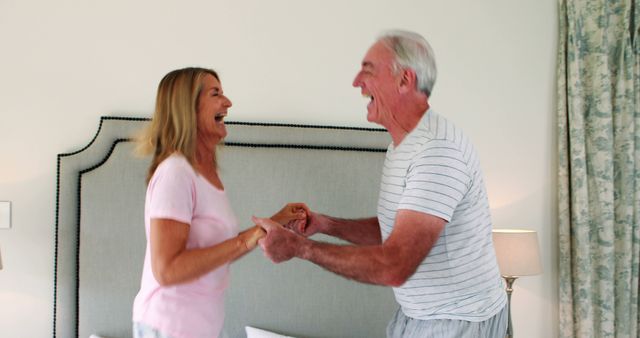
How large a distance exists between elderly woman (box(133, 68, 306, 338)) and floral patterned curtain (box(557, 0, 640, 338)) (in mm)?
2123

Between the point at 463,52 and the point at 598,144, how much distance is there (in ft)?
2.84

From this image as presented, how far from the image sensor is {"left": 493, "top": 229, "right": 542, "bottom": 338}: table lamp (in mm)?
2881

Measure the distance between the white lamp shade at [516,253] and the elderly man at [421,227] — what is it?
3.36 ft

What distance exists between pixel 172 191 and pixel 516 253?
1862 millimetres

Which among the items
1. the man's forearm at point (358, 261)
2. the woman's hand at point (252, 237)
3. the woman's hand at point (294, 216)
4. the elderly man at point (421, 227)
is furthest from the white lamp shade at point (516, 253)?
the woman's hand at point (252, 237)

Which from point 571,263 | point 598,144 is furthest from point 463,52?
point 571,263

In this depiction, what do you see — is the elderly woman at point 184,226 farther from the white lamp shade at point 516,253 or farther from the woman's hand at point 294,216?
the white lamp shade at point 516,253

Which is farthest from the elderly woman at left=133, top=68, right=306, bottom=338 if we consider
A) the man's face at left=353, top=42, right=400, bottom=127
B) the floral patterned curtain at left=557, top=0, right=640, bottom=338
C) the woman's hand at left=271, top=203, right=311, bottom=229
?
the floral patterned curtain at left=557, top=0, right=640, bottom=338

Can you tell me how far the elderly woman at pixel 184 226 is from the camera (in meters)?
1.59

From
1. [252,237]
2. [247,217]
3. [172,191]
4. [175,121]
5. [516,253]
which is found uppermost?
[175,121]

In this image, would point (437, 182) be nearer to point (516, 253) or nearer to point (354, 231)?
point (354, 231)

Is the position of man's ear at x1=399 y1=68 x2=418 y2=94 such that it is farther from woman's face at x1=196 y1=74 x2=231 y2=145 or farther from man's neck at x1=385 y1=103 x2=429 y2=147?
woman's face at x1=196 y1=74 x2=231 y2=145

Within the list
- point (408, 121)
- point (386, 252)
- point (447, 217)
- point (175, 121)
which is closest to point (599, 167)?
point (408, 121)

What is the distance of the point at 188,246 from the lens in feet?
5.50
